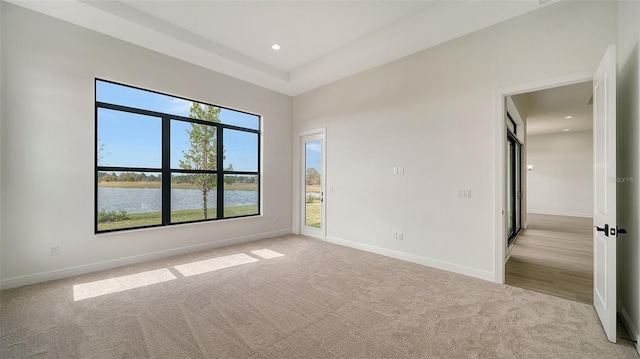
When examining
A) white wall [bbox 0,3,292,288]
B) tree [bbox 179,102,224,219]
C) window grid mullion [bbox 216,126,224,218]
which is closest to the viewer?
white wall [bbox 0,3,292,288]

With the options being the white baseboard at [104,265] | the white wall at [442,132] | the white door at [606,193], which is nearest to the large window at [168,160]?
the white baseboard at [104,265]

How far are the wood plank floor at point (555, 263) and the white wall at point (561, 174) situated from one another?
3.38 metres

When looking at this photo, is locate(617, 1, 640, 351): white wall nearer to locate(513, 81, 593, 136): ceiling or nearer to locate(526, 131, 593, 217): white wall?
locate(513, 81, 593, 136): ceiling

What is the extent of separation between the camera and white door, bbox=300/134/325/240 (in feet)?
18.1

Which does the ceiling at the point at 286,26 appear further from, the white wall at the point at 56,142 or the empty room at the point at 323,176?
the white wall at the point at 56,142

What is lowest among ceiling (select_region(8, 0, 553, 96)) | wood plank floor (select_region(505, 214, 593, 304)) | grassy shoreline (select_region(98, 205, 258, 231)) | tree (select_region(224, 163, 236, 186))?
wood plank floor (select_region(505, 214, 593, 304))

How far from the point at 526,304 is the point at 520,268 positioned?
4.69 ft

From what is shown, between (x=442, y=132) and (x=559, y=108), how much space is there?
5.33m

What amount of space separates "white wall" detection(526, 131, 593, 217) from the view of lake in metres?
11.5

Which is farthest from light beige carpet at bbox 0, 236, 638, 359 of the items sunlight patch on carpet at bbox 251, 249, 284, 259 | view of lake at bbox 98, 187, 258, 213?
view of lake at bbox 98, 187, 258, 213

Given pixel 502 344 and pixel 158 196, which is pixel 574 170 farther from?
pixel 158 196

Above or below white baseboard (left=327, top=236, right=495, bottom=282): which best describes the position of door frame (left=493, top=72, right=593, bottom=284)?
above

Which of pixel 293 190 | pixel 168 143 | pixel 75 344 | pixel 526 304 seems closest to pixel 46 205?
pixel 168 143

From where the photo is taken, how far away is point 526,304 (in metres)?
2.68
